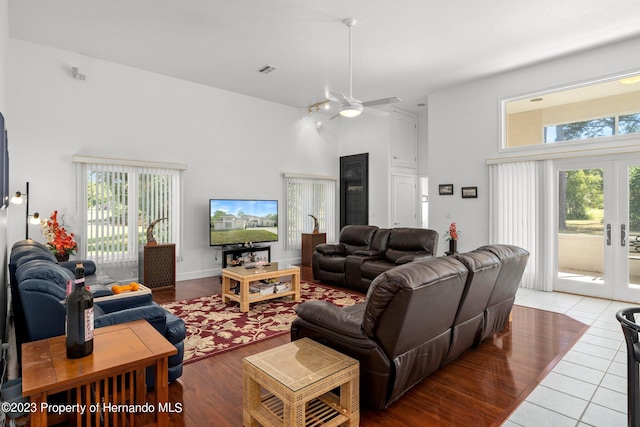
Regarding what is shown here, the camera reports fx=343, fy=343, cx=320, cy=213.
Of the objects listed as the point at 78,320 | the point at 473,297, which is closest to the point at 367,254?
the point at 473,297

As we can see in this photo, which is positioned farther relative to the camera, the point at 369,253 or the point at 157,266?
the point at 369,253

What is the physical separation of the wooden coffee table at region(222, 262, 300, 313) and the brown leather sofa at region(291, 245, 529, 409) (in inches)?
69.0

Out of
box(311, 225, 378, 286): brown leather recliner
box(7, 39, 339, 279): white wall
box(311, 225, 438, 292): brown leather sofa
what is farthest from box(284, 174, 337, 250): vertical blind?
box(311, 225, 438, 292): brown leather sofa

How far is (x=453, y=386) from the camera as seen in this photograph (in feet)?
8.22

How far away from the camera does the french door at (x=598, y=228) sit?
4.66m

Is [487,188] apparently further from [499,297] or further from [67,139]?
[67,139]

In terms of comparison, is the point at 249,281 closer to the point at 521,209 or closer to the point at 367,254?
the point at 367,254

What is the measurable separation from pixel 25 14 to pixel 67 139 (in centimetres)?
161

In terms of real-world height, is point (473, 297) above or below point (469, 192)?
below

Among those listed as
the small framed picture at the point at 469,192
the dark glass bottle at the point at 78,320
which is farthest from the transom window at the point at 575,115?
the dark glass bottle at the point at 78,320

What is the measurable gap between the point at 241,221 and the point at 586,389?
5.44 metres

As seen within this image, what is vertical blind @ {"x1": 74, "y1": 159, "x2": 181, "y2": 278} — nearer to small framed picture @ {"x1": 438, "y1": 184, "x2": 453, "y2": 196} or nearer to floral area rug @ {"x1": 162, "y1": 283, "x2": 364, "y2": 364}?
floral area rug @ {"x1": 162, "y1": 283, "x2": 364, "y2": 364}

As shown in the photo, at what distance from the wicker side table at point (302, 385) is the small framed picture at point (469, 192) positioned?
193 inches

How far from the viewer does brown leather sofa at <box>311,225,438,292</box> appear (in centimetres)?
→ 518
